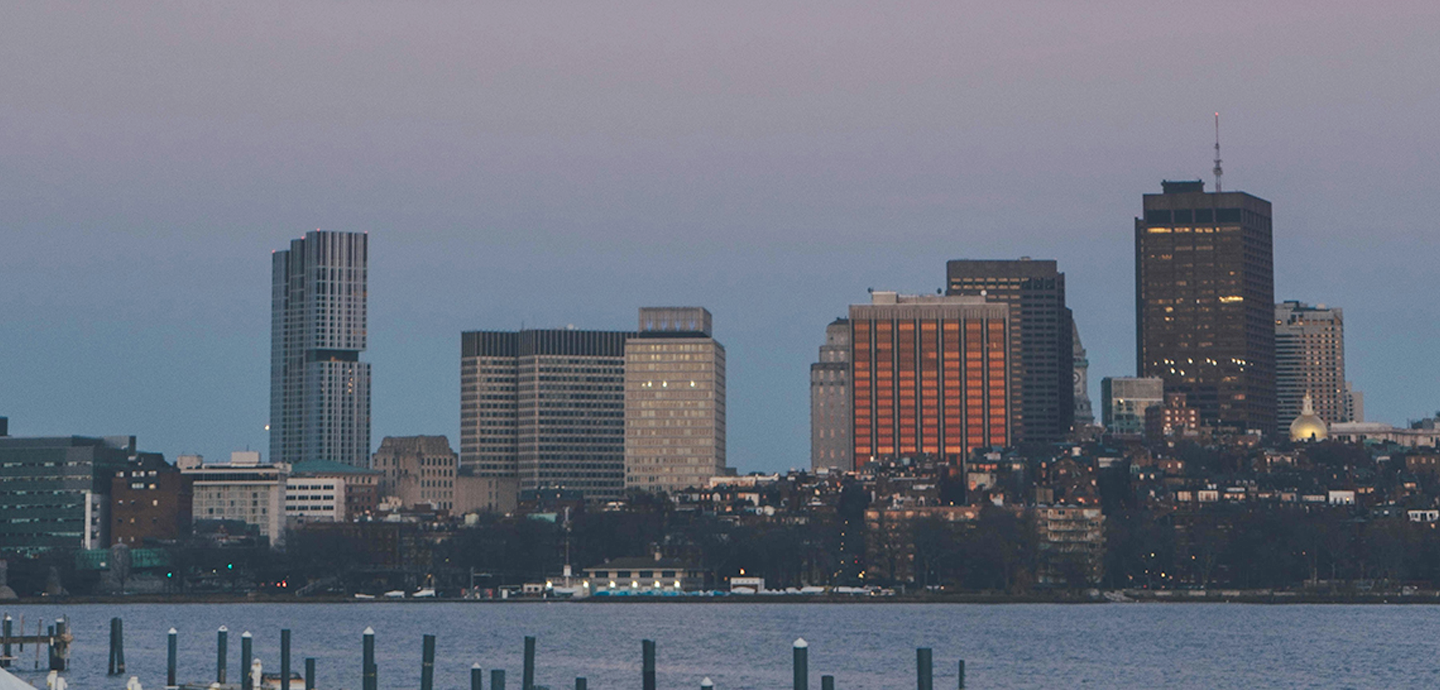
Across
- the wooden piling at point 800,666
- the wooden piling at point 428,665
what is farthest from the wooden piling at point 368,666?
the wooden piling at point 800,666

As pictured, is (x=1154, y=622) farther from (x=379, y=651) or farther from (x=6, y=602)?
(x=6, y=602)

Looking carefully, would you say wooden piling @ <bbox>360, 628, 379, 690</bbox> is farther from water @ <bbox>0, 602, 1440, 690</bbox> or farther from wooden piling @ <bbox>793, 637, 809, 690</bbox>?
water @ <bbox>0, 602, 1440, 690</bbox>

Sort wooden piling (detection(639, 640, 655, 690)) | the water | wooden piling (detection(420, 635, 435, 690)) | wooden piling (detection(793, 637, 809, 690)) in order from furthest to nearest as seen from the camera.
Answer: the water
wooden piling (detection(420, 635, 435, 690))
wooden piling (detection(639, 640, 655, 690))
wooden piling (detection(793, 637, 809, 690))

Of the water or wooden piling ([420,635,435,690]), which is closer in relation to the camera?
wooden piling ([420,635,435,690])

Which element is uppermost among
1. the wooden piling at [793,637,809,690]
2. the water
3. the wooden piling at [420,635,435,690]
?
the wooden piling at [793,637,809,690]

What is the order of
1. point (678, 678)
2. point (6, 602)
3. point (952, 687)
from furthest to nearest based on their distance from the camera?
1. point (6, 602)
2. point (678, 678)
3. point (952, 687)

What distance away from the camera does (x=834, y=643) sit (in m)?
120

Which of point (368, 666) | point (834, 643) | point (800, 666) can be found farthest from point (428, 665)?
point (834, 643)

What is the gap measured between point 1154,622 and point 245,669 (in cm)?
9563

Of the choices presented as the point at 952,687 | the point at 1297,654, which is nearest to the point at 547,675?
the point at 952,687

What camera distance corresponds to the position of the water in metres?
92.4

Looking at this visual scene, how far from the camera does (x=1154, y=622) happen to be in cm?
15112

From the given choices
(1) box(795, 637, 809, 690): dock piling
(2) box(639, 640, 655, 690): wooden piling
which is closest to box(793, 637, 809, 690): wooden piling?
(1) box(795, 637, 809, 690): dock piling

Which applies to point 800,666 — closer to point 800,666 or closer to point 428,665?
point 800,666
